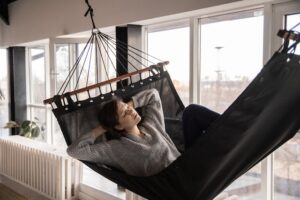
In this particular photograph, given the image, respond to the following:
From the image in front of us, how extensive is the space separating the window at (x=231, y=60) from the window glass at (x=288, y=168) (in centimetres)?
14

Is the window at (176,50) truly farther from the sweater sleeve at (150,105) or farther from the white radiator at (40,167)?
the white radiator at (40,167)

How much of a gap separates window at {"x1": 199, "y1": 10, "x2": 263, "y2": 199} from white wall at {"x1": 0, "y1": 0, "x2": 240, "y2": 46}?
11.2 inches

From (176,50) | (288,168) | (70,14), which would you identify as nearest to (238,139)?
(288,168)

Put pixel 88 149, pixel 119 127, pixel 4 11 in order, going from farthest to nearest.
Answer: pixel 4 11 → pixel 119 127 → pixel 88 149

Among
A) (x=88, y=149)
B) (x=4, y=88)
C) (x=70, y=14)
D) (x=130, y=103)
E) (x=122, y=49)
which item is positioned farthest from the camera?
(x=4, y=88)

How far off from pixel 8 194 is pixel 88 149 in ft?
9.58

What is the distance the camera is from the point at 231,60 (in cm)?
230

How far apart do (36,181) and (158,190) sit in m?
2.65

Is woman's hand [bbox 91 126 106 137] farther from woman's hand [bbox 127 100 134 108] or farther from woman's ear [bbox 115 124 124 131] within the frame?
woman's hand [bbox 127 100 134 108]

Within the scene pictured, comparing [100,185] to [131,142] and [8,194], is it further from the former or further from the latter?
[131,142]

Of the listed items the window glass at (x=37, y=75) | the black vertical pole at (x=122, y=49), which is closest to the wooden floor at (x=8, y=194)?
the window glass at (x=37, y=75)

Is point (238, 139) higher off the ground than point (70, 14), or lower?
lower

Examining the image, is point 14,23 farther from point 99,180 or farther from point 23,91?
point 99,180

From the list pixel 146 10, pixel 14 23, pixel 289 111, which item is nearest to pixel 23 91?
pixel 14 23
